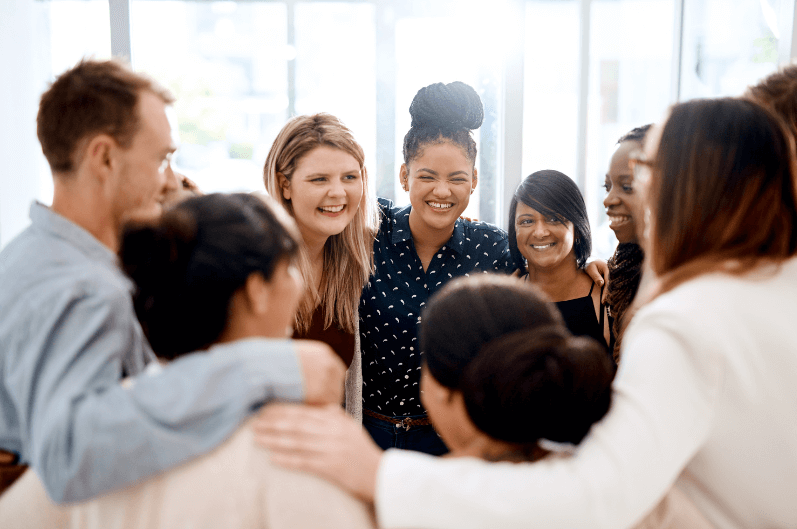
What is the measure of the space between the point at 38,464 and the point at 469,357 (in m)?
0.63

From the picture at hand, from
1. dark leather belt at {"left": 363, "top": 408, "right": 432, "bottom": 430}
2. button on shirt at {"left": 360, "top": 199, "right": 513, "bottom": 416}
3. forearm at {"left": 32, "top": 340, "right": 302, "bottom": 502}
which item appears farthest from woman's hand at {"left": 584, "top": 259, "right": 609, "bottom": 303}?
forearm at {"left": 32, "top": 340, "right": 302, "bottom": 502}

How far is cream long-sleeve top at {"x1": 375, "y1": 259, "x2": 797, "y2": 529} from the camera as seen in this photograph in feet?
2.64

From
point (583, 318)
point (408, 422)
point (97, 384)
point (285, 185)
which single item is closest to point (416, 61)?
point (285, 185)

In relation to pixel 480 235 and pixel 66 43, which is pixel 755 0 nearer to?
pixel 480 235

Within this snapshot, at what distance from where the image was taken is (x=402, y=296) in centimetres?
197

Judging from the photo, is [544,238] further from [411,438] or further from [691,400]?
[691,400]

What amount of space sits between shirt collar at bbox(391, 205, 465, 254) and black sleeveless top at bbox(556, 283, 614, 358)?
390mm

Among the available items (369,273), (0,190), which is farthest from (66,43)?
(369,273)

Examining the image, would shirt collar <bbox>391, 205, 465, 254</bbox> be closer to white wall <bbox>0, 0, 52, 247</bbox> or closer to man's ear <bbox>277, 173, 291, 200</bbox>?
man's ear <bbox>277, 173, 291, 200</bbox>

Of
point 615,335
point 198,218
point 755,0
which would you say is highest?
point 755,0

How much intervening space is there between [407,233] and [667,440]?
1.34 meters

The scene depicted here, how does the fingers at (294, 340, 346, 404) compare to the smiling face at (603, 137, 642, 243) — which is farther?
the smiling face at (603, 137, 642, 243)

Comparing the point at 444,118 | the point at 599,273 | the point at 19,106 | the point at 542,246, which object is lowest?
the point at 599,273

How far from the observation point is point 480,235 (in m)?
2.12
